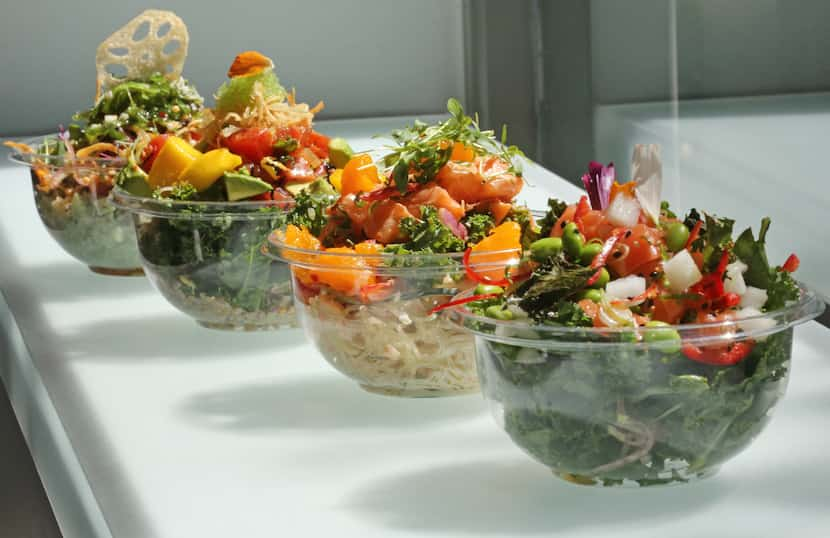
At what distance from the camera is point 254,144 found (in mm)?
1529

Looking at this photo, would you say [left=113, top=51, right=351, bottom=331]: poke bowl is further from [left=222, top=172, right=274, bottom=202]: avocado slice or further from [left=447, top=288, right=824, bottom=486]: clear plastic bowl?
[left=447, top=288, right=824, bottom=486]: clear plastic bowl

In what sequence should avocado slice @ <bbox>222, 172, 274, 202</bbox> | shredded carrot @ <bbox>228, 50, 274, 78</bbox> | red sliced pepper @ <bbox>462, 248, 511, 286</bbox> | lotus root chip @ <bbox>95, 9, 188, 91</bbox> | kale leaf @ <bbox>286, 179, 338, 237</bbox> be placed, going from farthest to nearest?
lotus root chip @ <bbox>95, 9, 188, 91</bbox> < shredded carrot @ <bbox>228, 50, 274, 78</bbox> < avocado slice @ <bbox>222, 172, 274, 202</bbox> < kale leaf @ <bbox>286, 179, 338, 237</bbox> < red sliced pepper @ <bbox>462, 248, 511, 286</bbox>

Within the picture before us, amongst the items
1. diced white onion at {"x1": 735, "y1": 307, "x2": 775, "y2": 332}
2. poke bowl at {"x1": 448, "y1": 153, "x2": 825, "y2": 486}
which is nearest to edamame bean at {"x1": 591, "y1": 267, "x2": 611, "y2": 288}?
poke bowl at {"x1": 448, "y1": 153, "x2": 825, "y2": 486}

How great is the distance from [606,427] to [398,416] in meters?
0.32

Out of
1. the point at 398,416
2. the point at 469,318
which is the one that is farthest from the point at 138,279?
the point at 469,318

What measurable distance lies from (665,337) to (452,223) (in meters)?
0.35

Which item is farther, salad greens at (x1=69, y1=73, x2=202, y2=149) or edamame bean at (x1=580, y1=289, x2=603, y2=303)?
salad greens at (x1=69, y1=73, x2=202, y2=149)

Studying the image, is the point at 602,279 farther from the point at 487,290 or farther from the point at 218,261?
the point at 218,261

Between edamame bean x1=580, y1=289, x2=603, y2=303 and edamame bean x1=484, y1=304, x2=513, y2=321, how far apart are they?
0.06 m

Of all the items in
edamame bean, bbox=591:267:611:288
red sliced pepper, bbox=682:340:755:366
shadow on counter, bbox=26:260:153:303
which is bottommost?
shadow on counter, bbox=26:260:153:303

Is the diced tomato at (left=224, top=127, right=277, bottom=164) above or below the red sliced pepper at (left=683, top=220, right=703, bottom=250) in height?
above

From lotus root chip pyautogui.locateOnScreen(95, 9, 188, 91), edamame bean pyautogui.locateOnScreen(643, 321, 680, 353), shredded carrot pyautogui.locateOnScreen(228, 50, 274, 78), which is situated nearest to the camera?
edamame bean pyautogui.locateOnScreen(643, 321, 680, 353)

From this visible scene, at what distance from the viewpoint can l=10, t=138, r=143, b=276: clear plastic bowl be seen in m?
1.82

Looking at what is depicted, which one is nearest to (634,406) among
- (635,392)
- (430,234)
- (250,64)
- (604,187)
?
(635,392)
